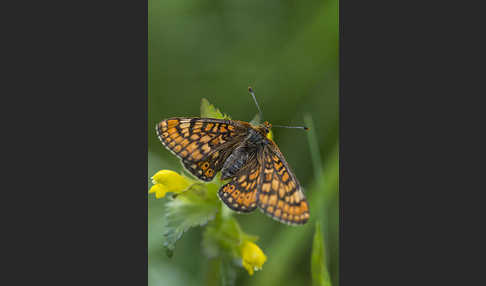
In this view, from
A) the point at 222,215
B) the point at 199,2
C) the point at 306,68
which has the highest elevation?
the point at 199,2

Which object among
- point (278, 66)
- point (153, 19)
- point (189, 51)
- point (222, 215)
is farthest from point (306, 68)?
point (222, 215)

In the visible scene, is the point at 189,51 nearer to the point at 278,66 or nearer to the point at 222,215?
the point at 278,66

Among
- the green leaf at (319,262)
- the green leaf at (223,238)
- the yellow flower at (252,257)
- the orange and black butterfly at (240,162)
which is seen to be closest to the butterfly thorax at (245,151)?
the orange and black butterfly at (240,162)

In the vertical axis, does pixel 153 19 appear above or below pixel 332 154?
above

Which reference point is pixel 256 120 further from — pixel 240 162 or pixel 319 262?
pixel 319 262

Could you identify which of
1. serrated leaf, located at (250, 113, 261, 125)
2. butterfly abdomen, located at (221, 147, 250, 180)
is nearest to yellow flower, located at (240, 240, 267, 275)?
butterfly abdomen, located at (221, 147, 250, 180)

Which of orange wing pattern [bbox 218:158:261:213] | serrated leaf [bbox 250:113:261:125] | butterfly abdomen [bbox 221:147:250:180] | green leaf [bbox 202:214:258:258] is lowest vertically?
green leaf [bbox 202:214:258:258]

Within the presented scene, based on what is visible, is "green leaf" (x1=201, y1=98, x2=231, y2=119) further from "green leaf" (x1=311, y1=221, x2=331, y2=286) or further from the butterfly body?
"green leaf" (x1=311, y1=221, x2=331, y2=286)

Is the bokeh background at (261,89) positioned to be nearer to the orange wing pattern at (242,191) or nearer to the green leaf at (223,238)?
the green leaf at (223,238)
